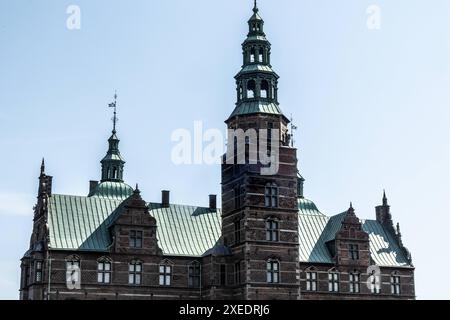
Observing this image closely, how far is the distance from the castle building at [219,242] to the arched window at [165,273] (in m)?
0.07

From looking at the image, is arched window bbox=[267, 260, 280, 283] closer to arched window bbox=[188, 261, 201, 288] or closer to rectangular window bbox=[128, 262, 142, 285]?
arched window bbox=[188, 261, 201, 288]

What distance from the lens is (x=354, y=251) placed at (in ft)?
188

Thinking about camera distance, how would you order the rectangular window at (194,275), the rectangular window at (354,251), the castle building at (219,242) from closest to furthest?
the castle building at (219,242), the rectangular window at (194,275), the rectangular window at (354,251)

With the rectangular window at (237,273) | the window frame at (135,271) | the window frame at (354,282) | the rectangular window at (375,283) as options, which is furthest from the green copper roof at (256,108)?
the rectangular window at (375,283)

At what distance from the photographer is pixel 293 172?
52.1 meters

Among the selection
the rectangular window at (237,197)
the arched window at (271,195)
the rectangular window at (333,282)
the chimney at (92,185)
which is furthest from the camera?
the chimney at (92,185)

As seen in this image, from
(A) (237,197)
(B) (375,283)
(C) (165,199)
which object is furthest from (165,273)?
(B) (375,283)

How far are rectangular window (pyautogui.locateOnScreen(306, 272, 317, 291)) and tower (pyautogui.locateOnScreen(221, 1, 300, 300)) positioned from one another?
4.37 m

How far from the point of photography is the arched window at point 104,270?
49.8 meters

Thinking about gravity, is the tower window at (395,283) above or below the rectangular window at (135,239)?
below

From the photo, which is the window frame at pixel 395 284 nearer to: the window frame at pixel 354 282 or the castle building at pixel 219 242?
the castle building at pixel 219 242
